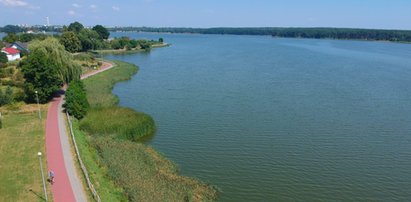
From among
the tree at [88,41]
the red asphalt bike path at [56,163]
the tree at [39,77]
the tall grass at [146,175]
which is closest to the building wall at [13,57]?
the tree at [88,41]

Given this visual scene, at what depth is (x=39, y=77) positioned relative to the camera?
42.2m

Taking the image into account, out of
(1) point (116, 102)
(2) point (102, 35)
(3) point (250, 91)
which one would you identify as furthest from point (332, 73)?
(2) point (102, 35)

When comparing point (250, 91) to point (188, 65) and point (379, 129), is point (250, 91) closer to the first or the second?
point (379, 129)

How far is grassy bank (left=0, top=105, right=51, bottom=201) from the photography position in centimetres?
2216

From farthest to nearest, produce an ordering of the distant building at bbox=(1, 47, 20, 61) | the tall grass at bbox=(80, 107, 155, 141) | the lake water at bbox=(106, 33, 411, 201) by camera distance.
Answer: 1. the distant building at bbox=(1, 47, 20, 61)
2. the tall grass at bbox=(80, 107, 155, 141)
3. the lake water at bbox=(106, 33, 411, 201)

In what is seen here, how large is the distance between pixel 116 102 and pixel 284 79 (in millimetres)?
33230

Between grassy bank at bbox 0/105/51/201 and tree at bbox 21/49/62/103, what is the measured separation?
8.17ft

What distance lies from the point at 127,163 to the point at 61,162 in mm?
4564

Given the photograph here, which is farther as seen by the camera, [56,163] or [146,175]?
[56,163]

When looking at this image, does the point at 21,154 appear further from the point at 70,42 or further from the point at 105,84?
the point at 70,42

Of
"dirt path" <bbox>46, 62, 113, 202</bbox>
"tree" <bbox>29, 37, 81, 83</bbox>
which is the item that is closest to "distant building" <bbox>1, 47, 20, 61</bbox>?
"tree" <bbox>29, 37, 81, 83</bbox>

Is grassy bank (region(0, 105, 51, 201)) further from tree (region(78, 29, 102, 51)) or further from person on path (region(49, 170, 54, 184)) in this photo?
tree (region(78, 29, 102, 51))

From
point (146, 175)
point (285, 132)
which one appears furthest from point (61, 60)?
point (285, 132)

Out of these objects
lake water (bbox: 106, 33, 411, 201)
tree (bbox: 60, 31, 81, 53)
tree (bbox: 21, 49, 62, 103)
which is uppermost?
tree (bbox: 60, 31, 81, 53)
